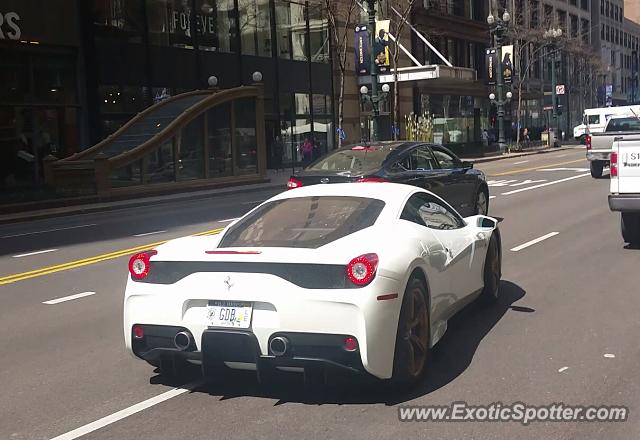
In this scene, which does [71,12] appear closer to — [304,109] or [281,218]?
[304,109]

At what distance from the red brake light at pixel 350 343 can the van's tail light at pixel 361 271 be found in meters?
0.35

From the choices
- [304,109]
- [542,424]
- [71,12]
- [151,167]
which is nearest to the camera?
[542,424]

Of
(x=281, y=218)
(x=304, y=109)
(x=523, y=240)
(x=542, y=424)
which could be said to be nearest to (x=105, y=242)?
(x=523, y=240)

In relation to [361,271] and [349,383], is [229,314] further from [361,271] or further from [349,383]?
[349,383]

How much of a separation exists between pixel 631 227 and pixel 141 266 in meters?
8.27

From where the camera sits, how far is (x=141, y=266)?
5223mm

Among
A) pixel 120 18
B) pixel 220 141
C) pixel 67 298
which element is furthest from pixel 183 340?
pixel 120 18

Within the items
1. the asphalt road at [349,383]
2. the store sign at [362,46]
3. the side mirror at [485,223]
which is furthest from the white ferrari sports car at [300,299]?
the store sign at [362,46]

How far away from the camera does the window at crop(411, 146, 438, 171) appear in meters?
12.2

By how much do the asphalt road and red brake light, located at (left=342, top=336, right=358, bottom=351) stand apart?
44cm

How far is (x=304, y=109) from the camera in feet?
131

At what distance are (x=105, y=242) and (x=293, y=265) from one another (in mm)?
9885

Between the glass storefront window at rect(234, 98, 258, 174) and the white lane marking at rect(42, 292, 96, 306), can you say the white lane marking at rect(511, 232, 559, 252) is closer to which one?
the white lane marking at rect(42, 292, 96, 306)

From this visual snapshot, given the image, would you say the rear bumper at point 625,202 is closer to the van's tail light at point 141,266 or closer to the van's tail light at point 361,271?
the van's tail light at point 361,271
